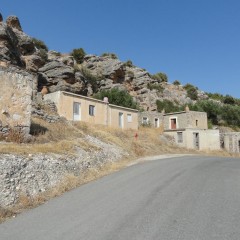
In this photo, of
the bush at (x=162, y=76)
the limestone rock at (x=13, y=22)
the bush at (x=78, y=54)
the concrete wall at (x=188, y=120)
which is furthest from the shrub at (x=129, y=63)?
the concrete wall at (x=188, y=120)

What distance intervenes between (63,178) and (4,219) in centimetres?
488

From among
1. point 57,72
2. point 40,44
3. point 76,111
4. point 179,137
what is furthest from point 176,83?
point 76,111

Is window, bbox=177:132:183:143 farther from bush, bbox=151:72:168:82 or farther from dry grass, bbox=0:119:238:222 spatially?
bush, bbox=151:72:168:82

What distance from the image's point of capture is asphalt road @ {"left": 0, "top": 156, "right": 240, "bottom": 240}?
7.15 metres

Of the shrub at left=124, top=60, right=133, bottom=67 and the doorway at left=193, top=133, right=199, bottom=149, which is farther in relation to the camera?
the shrub at left=124, top=60, right=133, bottom=67

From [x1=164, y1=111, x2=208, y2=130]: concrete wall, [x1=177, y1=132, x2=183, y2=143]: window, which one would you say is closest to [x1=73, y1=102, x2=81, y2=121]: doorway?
[x1=177, y1=132, x2=183, y2=143]: window

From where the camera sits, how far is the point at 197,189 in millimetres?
11836

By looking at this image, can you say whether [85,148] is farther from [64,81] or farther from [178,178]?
[64,81]

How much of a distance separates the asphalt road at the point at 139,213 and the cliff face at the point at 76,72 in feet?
67.7

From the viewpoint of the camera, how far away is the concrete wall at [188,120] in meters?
45.4

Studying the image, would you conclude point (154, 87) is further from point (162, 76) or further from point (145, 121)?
point (145, 121)

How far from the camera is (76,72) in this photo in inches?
2044

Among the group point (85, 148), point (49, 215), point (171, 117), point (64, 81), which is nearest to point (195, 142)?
point (171, 117)

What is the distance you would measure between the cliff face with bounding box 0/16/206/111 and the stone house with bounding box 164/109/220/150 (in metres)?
16.6
